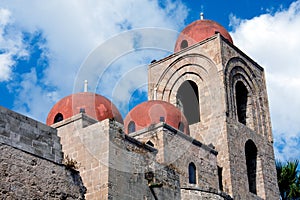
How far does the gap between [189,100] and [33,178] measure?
681 inches

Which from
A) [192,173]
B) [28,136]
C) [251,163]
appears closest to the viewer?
[28,136]

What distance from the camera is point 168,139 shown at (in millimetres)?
18641

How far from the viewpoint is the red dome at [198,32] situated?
2556 centimetres

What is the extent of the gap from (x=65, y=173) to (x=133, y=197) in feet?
10.9

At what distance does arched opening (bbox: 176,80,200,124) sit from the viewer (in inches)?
1000

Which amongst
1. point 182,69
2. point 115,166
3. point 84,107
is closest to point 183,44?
point 182,69

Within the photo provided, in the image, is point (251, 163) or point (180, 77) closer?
point (251, 163)

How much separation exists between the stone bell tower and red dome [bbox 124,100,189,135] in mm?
2550

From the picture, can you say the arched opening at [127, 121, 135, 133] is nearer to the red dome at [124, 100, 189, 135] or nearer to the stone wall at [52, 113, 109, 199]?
the red dome at [124, 100, 189, 135]

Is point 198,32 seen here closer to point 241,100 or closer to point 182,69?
point 182,69

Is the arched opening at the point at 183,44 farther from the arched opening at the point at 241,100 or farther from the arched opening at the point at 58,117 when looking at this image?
the arched opening at the point at 58,117

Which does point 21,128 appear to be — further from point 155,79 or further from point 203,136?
point 155,79

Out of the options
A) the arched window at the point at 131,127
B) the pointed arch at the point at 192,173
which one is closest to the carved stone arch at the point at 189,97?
the arched window at the point at 131,127

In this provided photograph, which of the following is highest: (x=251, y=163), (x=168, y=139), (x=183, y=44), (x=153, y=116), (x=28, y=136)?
(x=183, y=44)
